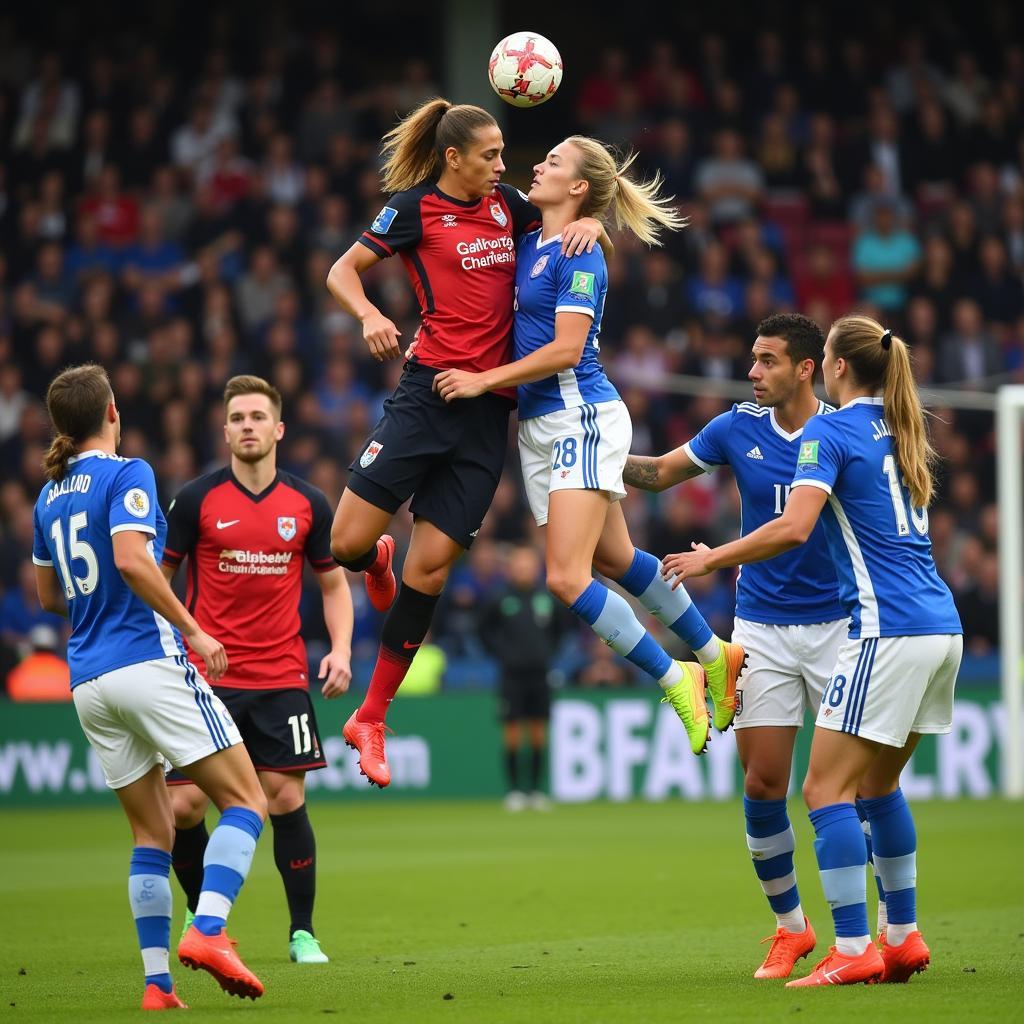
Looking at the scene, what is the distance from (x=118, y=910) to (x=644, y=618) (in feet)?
27.5

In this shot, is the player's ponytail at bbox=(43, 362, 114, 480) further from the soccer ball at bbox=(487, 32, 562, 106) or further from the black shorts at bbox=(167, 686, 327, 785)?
the soccer ball at bbox=(487, 32, 562, 106)

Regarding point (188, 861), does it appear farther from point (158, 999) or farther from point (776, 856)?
point (776, 856)

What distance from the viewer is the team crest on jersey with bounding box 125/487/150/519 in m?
6.23

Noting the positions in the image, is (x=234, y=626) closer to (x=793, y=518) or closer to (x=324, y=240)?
(x=793, y=518)

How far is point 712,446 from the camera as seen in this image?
7.57 m

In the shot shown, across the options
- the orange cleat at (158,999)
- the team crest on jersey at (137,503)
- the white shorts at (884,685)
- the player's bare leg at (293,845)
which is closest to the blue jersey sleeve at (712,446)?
the white shorts at (884,685)

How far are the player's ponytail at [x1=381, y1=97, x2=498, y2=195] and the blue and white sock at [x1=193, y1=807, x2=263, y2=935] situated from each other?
2.73 metres

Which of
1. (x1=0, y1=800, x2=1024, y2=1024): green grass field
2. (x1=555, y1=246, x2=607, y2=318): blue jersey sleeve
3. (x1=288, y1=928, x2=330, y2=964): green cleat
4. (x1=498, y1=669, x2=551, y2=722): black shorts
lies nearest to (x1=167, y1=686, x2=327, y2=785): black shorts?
(x1=288, y1=928, x2=330, y2=964): green cleat


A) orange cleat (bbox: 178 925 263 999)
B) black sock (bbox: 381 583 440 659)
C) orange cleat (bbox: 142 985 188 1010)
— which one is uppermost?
black sock (bbox: 381 583 440 659)

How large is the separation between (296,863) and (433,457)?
204 centimetres

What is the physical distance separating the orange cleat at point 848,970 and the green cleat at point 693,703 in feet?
3.18

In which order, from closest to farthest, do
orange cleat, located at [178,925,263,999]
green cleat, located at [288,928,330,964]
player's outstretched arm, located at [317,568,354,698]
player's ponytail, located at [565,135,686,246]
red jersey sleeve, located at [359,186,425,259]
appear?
1. orange cleat, located at [178,925,263,999]
2. red jersey sleeve, located at [359,186,425,259]
3. player's ponytail, located at [565,135,686,246]
4. green cleat, located at [288,928,330,964]
5. player's outstretched arm, located at [317,568,354,698]

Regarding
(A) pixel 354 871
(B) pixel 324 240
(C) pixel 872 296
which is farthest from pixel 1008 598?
(B) pixel 324 240

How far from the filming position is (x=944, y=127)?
71.1ft
